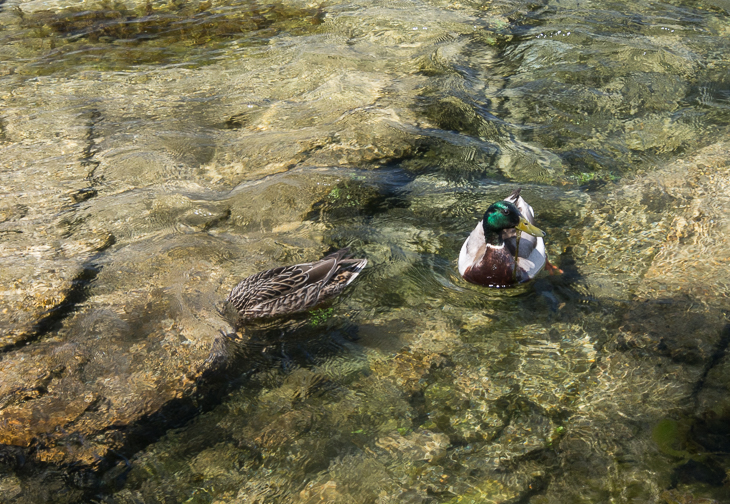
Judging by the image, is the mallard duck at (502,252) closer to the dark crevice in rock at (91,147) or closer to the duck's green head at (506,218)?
the duck's green head at (506,218)

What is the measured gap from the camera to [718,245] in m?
4.91

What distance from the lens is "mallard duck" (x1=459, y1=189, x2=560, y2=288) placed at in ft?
15.9

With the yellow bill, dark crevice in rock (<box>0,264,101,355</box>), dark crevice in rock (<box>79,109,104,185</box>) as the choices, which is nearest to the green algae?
the yellow bill

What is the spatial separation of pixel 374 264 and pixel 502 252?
3.74 ft

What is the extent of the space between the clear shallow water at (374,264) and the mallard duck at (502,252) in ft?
0.55

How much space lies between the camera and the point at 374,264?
515 centimetres

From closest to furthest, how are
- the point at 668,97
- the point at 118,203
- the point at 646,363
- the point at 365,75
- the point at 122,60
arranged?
the point at 646,363 < the point at 118,203 < the point at 668,97 < the point at 365,75 < the point at 122,60

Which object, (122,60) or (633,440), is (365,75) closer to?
(122,60)

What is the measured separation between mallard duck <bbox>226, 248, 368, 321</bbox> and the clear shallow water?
181mm

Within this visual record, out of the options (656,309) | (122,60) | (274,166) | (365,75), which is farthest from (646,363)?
(122,60)

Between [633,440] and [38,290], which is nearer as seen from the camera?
[633,440]

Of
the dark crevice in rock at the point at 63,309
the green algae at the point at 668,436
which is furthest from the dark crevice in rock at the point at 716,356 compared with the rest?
the dark crevice in rock at the point at 63,309

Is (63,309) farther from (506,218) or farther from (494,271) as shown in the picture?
(506,218)

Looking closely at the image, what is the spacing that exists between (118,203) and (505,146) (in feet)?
14.6
